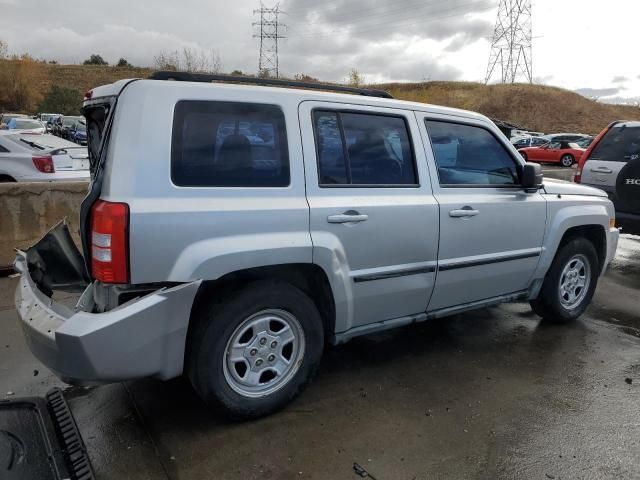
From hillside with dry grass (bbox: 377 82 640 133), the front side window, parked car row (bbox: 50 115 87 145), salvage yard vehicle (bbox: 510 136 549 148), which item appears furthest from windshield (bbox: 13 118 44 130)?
hillside with dry grass (bbox: 377 82 640 133)

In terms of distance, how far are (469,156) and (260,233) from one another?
6.40ft

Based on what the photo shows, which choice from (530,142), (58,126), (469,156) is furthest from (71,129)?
(469,156)

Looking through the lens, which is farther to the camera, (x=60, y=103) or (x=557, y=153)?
(x=60, y=103)


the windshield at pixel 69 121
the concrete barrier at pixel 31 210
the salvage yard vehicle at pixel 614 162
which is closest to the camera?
the concrete barrier at pixel 31 210

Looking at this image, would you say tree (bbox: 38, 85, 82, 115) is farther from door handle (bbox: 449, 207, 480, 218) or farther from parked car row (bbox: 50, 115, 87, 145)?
door handle (bbox: 449, 207, 480, 218)

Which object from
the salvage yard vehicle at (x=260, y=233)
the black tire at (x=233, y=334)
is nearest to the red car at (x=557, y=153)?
the salvage yard vehicle at (x=260, y=233)

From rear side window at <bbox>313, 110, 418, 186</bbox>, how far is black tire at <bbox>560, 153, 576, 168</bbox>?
24481 millimetres

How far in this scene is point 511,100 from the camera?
57.4 meters

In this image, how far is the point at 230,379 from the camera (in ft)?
9.29

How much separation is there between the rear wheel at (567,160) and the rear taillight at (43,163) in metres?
23.1

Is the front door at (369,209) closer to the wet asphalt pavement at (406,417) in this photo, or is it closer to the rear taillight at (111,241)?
the wet asphalt pavement at (406,417)

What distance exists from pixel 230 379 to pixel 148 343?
0.55 m

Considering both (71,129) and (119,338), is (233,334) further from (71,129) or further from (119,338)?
(71,129)

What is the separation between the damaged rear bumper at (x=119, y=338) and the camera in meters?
2.38
